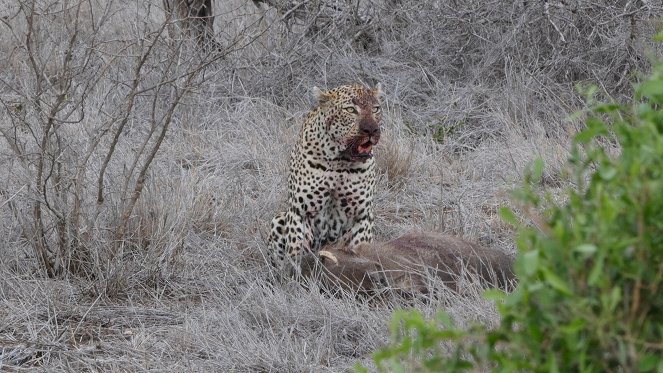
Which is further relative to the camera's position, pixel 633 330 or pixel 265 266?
pixel 265 266

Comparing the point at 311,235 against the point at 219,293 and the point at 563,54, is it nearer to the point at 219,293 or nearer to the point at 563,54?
the point at 219,293

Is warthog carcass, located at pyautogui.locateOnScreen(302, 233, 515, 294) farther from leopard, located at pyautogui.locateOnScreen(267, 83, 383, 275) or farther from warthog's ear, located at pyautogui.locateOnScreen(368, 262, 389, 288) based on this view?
leopard, located at pyautogui.locateOnScreen(267, 83, 383, 275)

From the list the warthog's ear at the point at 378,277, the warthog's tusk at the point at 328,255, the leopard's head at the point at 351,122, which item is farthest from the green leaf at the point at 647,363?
the leopard's head at the point at 351,122

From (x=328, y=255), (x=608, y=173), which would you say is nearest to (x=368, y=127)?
(x=328, y=255)

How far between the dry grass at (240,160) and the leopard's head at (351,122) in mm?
655

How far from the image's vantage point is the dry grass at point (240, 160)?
5156mm

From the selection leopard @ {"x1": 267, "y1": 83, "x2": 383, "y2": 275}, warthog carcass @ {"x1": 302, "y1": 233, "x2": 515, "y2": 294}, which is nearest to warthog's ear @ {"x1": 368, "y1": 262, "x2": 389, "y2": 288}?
warthog carcass @ {"x1": 302, "y1": 233, "x2": 515, "y2": 294}

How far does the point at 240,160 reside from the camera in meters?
8.05

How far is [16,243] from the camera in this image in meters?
6.11

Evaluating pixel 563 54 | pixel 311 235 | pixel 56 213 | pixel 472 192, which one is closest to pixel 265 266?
pixel 311 235

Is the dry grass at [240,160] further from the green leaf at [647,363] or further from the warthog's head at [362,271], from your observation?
the green leaf at [647,363]

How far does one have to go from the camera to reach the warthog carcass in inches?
219

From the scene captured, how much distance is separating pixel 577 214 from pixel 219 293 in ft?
13.0

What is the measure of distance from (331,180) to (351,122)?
361 millimetres
